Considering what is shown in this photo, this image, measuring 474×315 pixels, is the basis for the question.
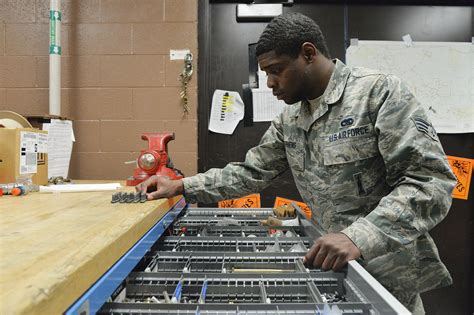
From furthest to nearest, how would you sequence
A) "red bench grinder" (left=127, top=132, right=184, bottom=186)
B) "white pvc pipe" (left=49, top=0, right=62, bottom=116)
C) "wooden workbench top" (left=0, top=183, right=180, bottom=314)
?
"white pvc pipe" (left=49, top=0, right=62, bottom=116) < "red bench grinder" (left=127, top=132, right=184, bottom=186) < "wooden workbench top" (left=0, top=183, right=180, bottom=314)

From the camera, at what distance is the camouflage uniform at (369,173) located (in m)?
0.93

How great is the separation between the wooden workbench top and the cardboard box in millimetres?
348

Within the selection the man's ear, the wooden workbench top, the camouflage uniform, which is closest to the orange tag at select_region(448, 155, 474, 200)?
the camouflage uniform

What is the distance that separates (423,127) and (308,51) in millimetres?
442

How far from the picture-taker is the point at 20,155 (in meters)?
1.43

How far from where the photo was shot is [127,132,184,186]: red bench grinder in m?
1.50

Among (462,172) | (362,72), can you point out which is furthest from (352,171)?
(462,172)

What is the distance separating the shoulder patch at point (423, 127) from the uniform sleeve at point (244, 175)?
55 cm

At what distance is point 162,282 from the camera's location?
810 millimetres

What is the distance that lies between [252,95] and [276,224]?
126 cm

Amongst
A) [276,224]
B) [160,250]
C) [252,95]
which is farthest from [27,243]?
[252,95]

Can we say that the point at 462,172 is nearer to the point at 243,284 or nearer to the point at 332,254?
the point at 332,254

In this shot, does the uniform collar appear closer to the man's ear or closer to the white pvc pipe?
the man's ear

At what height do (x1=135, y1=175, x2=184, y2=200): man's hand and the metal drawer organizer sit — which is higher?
(x1=135, y1=175, x2=184, y2=200): man's hand
